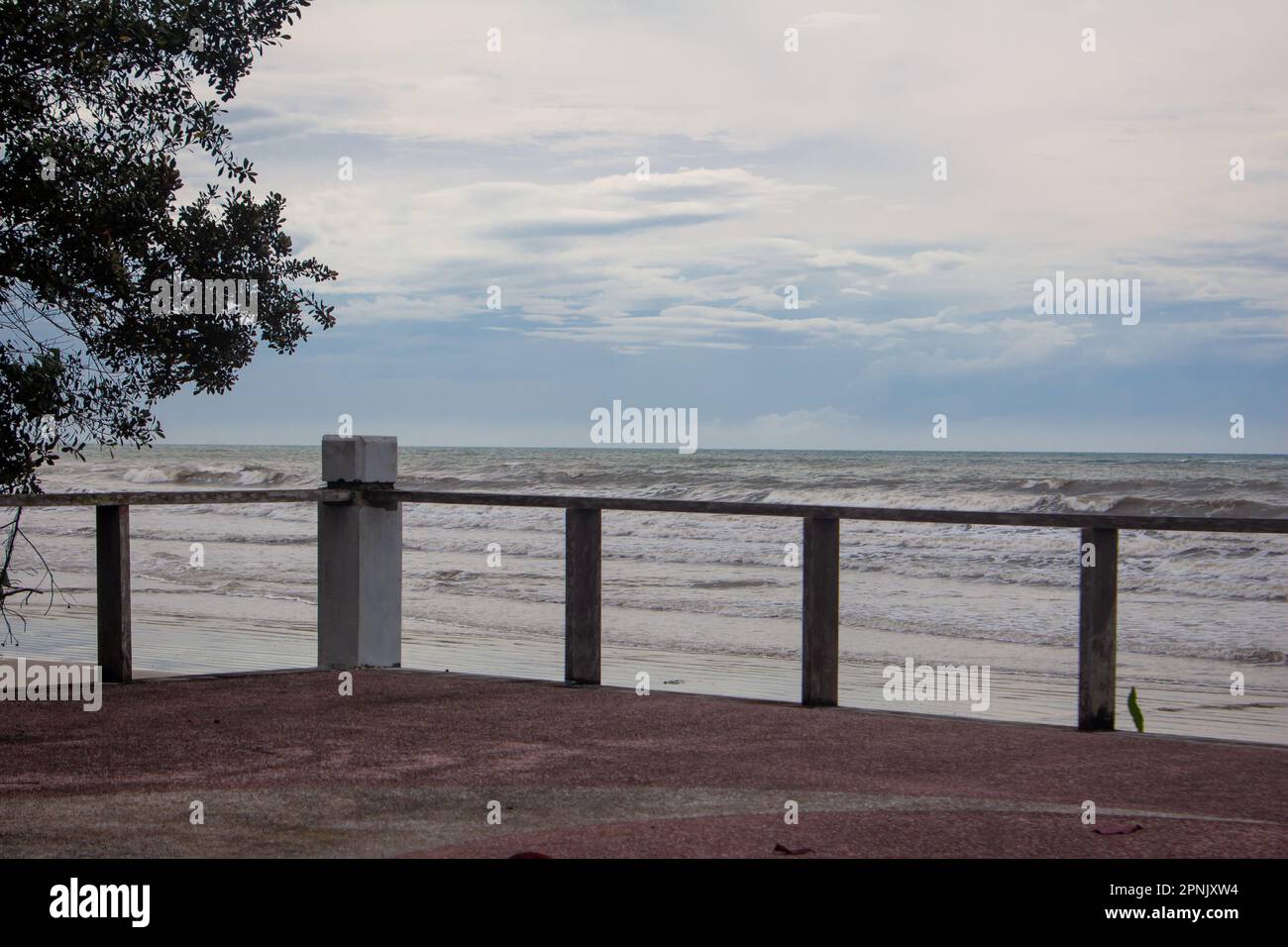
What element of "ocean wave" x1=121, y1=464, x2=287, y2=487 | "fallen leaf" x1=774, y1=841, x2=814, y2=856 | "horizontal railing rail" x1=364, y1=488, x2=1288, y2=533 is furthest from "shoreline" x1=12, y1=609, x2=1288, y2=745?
"ocean wave" x1=121, y1=464, x2=287, y2=487

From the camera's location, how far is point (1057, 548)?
22859mm

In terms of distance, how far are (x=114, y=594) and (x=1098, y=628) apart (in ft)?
17.4

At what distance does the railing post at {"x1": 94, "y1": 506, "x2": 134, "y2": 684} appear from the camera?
7477 millimetres

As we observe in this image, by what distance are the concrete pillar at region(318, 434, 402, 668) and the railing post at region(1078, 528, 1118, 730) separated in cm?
399

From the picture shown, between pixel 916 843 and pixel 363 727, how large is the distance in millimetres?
3010

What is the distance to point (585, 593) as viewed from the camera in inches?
297

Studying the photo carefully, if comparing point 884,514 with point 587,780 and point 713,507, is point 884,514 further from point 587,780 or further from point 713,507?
point 587,780

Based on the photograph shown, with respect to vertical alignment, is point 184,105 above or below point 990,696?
above

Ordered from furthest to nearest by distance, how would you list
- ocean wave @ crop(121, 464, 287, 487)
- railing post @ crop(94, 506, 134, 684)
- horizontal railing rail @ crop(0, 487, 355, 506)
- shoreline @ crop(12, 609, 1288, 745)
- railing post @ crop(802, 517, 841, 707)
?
ocean wave @ crop(121, 464, 287, 487) → shoreline @ crop(12, 609, 1288, 745) → railing post @ crop(94, 506, 134, 684) → railing post @ crop(802, 517, 841, 707) → horizontal railing rail @ crop(0, 487, 355, 506)

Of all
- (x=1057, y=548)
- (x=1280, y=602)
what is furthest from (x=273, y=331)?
(x=1057, y=548)

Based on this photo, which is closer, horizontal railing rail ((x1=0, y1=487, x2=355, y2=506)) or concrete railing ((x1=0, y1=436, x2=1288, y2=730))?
concrete railing ((x1=0, y1=436, x2=1288, y2=730))

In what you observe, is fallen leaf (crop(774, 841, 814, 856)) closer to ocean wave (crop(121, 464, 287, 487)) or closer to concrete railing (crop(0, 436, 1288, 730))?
concrete railing (crop(0, 436, 1288, 730))

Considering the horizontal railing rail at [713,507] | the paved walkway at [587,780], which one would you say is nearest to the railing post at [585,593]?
the horizontal railing rail at [713,507]

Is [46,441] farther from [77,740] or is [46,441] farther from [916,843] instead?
[916,843]
